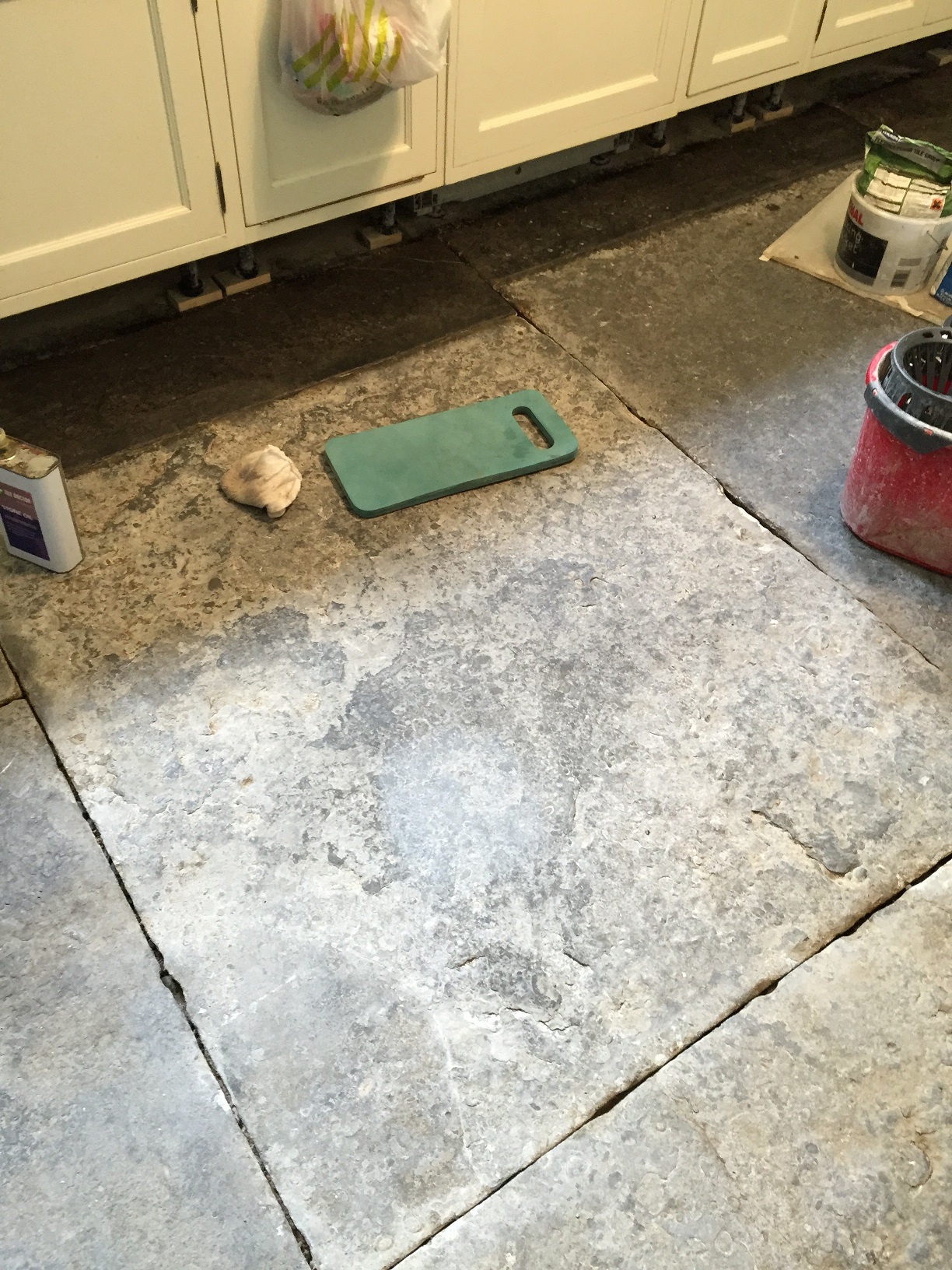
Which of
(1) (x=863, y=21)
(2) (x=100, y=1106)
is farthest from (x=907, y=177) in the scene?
(2) (x=100, y=1106)

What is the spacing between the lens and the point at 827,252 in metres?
2.26

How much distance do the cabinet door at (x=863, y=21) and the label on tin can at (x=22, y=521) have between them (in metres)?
1.98

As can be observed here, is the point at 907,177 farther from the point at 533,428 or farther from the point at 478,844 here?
the point at 478,844

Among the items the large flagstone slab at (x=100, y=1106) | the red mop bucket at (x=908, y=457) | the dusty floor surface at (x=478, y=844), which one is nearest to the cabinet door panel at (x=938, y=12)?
the dusty floor surface at (x=478, y=844)

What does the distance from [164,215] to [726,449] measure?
3.33 feet

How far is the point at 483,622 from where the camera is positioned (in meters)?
1.59

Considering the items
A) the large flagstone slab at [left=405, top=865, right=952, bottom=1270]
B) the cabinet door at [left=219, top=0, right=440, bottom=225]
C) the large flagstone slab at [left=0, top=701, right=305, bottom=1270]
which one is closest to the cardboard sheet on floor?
the cabinet door at [left=219, top=0, right=440, bottom=225]

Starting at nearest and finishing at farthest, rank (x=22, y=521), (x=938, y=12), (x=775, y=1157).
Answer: (x=775, y=1157) → (x=22, y=521) → (x=938, y=12)

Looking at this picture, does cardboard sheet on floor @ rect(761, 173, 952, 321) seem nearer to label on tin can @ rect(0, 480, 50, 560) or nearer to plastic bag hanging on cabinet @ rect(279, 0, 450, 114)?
plastic bag hanging on cabinet @ rect(279, 0, 450, 114)

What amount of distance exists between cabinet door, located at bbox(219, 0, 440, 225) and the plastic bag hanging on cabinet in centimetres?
4

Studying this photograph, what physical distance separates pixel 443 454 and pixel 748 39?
1210 millimetres

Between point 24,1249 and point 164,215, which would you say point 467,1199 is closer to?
point 24,1249

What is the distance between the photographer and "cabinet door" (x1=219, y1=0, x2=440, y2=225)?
1.62 metres

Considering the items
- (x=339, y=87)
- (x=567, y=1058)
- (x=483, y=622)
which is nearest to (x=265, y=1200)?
(x=567, y=1058)
